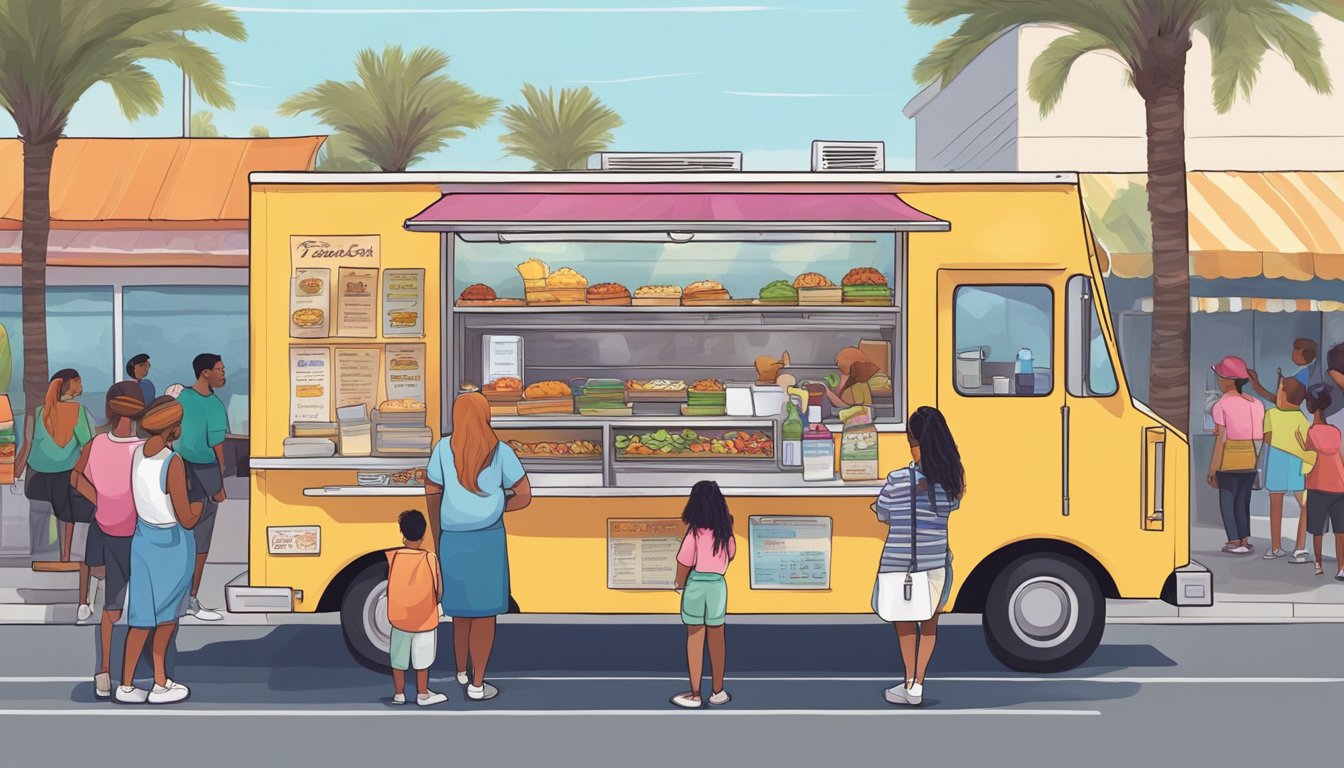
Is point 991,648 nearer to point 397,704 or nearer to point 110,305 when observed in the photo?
point 397,704

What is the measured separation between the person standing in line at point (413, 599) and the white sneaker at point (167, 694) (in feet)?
3.98

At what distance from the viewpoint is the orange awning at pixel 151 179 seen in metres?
19.7

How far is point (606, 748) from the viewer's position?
733 centimetres

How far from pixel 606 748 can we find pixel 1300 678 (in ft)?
14.8

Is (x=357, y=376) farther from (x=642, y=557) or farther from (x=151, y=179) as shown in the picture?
(x=151, y=179)

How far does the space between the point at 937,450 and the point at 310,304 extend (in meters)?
3.90

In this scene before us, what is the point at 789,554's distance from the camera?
9148 millimetres

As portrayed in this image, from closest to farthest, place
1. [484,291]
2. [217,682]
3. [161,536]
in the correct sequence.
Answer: [161,536], [217,682], [484,291]

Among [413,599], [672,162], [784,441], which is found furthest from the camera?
[672,162]

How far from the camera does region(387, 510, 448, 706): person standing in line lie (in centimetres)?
809

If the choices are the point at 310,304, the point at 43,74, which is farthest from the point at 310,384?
the point at 43,74

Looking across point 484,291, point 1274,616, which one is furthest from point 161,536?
point 1274,616

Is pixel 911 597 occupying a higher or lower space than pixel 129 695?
higher

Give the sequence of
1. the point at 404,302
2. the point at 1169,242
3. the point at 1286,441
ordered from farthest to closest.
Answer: the point at 1169,242 → the point at 1286,441 → the point at 404,302
